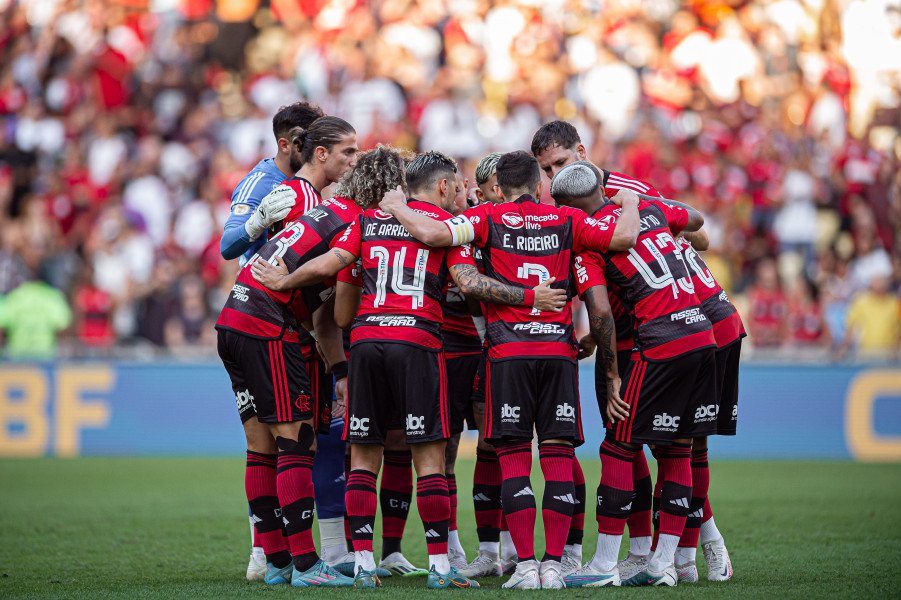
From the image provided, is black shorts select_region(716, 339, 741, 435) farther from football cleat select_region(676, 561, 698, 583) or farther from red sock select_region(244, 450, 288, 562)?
red sock select_region(244, 450, 288, 562)

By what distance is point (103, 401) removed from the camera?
14750 millimetres

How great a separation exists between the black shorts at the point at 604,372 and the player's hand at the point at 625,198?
0.97m

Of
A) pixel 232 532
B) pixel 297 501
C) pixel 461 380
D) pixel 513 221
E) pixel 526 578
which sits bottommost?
pixel 232 532

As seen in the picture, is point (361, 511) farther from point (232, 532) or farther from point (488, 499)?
point (232, 532)

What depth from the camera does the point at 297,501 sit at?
617 centimetres

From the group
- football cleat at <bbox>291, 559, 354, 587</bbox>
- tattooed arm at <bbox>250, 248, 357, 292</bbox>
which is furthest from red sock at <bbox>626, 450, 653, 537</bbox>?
tattooed arm at <bbox>250, 248, 357, 292</bbox>

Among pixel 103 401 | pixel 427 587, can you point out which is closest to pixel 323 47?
pixel 103 401

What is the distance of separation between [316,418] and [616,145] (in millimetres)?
11984

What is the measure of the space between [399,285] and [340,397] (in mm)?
1036

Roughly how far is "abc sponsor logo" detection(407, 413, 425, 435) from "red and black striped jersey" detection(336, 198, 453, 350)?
1.40 ft

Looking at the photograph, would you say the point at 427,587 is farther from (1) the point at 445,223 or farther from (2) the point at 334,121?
(2) the point at 334,121

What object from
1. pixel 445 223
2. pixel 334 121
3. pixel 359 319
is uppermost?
pixel 334 121

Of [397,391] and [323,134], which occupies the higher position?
[323,134]

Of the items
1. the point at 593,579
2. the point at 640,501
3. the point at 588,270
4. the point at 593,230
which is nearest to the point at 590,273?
the point at 588,270
